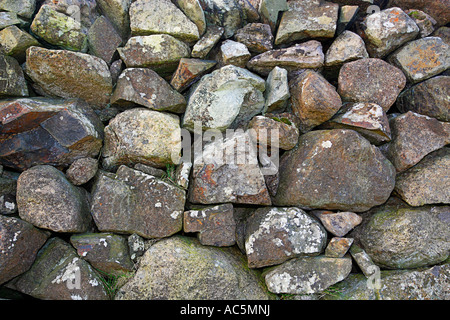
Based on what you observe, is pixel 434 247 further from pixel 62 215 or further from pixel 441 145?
pixel 62 215

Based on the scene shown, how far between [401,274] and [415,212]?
25.3 inches

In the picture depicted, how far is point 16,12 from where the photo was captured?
3.18 metres

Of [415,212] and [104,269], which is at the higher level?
[415,212]

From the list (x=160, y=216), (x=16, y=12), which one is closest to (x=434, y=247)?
(x=160, y=216)

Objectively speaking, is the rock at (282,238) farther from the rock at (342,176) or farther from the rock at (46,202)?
the rock at (46,202)

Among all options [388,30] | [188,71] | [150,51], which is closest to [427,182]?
[388,30]

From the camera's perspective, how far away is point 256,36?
3535 millimetres

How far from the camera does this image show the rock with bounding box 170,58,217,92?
3366mm

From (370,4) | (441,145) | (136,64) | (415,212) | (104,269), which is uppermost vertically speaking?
(370,4)

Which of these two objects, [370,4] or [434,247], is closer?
[434,247]

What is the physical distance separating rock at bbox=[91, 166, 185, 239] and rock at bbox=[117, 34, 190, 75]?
1.22 metres

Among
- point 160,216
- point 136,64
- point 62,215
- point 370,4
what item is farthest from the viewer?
point 370,4

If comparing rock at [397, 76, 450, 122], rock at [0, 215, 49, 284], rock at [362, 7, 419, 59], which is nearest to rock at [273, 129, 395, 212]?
rock at [397, 76, 450, 122]

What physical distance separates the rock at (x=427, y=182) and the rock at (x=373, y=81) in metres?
0.73
